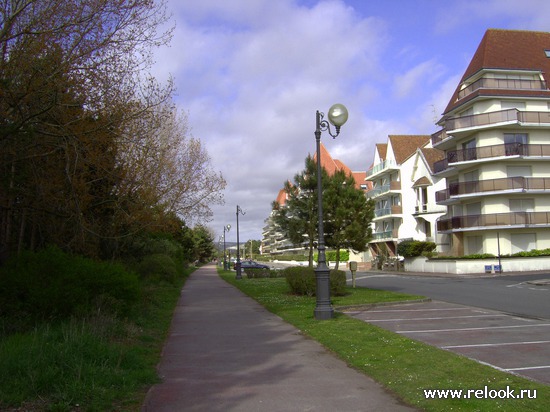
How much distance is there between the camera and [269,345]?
31.6ft

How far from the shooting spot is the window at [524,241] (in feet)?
135

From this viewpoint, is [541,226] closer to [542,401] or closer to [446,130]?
[446,130]

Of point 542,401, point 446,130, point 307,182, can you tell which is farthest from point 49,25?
point 446,130

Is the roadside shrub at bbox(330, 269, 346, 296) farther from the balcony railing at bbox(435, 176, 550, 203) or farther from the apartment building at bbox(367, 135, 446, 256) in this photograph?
the apartment building at bbox(367, 135, 446, 256)

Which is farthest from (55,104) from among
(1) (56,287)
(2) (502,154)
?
(2) (502,154)

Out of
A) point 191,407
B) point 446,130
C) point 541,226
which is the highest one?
point 446,130

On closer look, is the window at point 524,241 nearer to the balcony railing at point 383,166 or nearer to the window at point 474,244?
the window at point 474,244

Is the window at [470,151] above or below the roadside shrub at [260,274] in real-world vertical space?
above

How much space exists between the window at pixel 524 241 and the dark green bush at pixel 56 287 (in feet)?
122

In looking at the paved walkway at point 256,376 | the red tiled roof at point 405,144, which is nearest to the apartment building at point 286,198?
the red tiled roof at point 405,144

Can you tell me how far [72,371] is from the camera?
625 cm

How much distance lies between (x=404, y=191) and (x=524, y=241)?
19438 millimetres

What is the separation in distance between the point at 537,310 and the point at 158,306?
37.3 ft

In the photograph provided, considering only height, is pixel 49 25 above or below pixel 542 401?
above
